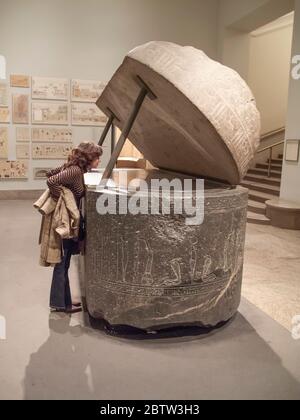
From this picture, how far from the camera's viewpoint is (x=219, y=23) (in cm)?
827

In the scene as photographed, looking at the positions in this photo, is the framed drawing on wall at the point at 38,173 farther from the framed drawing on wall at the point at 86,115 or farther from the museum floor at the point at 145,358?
the museum floor at the point at 145,358

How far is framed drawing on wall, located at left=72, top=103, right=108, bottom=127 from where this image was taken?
7.77 metres

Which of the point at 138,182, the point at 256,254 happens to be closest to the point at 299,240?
the point at 256,254

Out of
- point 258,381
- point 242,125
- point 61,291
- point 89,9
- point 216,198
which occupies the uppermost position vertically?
point 89,9

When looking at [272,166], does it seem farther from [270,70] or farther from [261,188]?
[270,70]

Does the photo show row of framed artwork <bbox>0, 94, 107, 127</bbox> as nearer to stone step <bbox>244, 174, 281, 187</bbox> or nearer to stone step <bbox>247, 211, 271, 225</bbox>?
stone step <bbox>244, 174, 281, 187</bbox>

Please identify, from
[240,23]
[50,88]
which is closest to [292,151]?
[240,23]

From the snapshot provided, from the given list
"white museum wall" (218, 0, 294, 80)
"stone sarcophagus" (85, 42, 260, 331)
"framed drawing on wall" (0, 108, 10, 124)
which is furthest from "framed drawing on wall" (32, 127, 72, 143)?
"stone sarcophagus" (85, 42, 260, 331)

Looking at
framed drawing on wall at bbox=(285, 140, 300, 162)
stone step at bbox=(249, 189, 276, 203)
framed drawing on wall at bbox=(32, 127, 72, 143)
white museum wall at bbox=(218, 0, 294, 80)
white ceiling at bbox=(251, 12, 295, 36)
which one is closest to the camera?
framed drawing on wall at bbox=(285, 140, 300, 162)

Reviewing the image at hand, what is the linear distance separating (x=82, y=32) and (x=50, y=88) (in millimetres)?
1238

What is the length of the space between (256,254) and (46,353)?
2.92 m

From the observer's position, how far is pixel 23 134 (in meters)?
7.54

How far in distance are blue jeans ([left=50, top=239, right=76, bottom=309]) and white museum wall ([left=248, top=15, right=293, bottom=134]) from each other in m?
8.41

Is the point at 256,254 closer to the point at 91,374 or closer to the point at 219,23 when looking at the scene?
the point at 91,374
